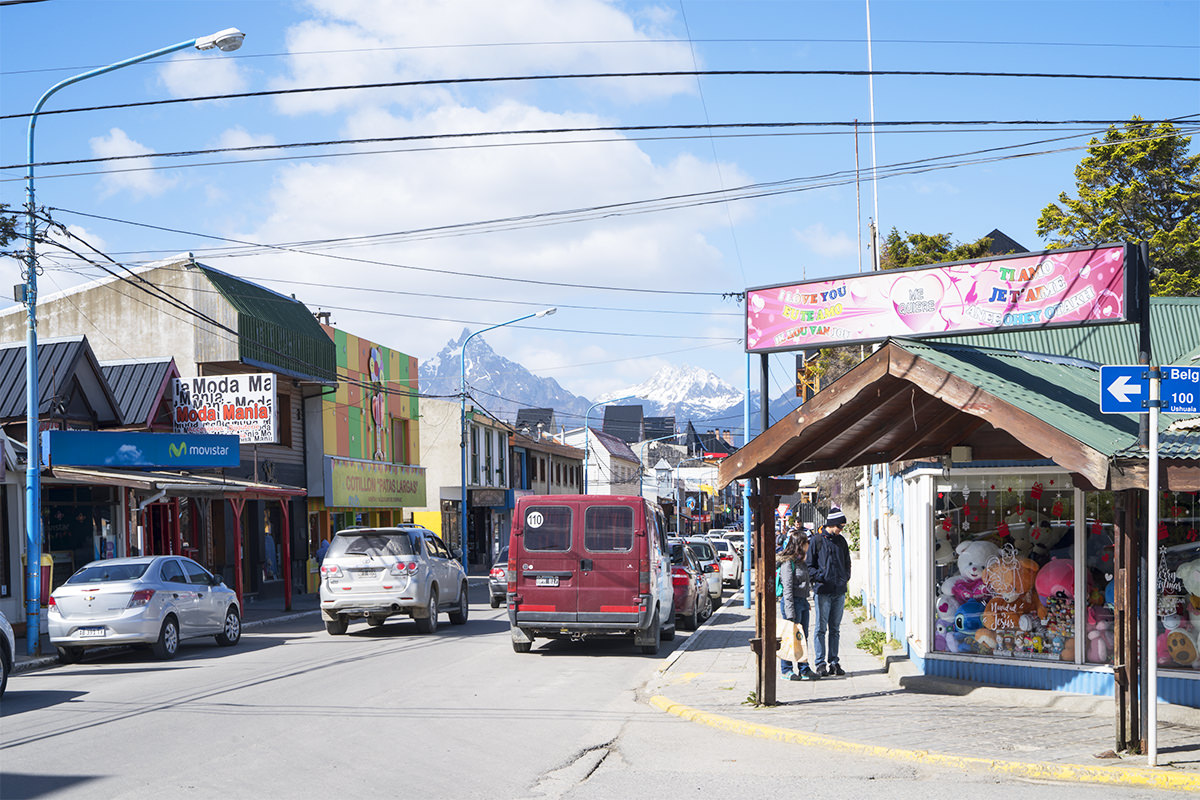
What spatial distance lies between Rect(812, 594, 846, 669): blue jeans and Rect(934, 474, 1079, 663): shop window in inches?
53.3

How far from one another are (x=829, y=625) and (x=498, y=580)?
13.9 metres

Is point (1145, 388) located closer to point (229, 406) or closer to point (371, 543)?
point (371, 543)

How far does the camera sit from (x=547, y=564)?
16438mm

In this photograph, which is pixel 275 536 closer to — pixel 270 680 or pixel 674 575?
pixel 674 575

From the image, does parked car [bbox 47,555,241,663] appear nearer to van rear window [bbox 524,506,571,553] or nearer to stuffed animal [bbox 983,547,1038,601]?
van rear window [bbox 524,506,571,553]

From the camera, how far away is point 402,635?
20.4m

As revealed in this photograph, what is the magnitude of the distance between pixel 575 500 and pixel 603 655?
2.34 m

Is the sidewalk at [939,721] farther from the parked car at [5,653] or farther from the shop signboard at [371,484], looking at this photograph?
the shop signboard at [371,484]

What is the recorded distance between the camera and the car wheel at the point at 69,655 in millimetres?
17250

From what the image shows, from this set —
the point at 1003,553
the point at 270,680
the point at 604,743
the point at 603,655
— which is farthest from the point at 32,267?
the point at 1003,553

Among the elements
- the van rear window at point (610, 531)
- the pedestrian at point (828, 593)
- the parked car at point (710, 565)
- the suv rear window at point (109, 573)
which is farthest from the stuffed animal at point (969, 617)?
the parked car at point (710, 565)

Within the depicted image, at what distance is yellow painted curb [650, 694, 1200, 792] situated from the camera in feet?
26.6

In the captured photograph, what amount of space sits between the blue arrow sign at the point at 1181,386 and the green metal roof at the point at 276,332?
25.4 meters

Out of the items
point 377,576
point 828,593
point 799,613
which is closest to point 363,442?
point 377,576
